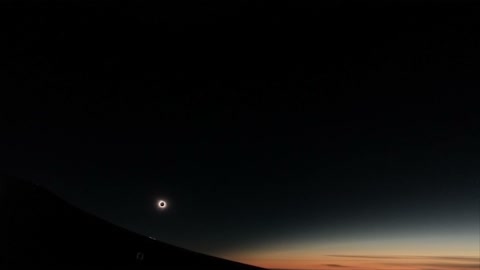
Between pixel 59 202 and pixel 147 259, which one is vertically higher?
pixel 59 202

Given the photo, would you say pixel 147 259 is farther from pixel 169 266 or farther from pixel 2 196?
pixel 2 196

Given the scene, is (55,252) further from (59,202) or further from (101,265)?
(59,202)

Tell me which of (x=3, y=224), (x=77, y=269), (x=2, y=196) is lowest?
(x=77, y=269)

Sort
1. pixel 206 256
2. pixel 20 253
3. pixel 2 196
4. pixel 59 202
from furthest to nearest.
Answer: pixel 206 256 → pixel 59 202 → pixel 2 196 → pixel 20 253

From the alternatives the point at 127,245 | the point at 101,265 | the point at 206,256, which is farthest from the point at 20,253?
the point at 206,256

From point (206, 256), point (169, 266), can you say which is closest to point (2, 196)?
point (169, 266)

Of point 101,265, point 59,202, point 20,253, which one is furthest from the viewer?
point 59,202

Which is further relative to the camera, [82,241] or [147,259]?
[147,259]
